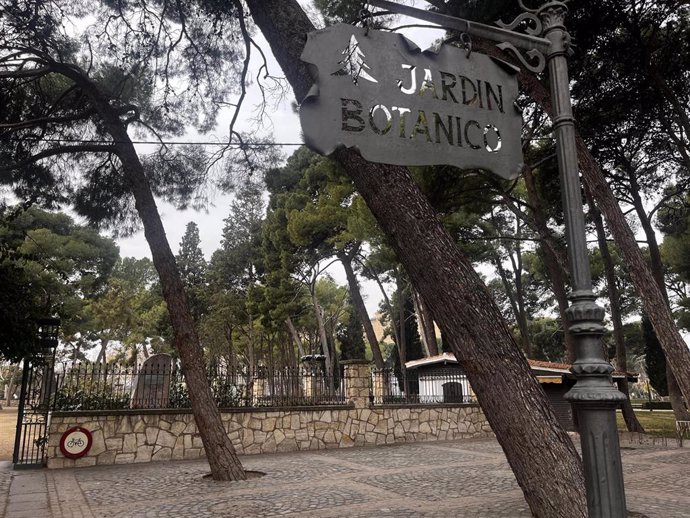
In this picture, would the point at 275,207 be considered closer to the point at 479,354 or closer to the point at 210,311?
the point at 210,311

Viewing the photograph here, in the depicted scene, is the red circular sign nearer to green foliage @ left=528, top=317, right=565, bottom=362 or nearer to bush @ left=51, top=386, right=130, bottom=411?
bush @ left=51, top=386, right=130, bottom=411

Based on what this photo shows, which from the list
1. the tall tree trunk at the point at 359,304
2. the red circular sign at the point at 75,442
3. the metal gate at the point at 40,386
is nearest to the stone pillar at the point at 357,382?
the red circular sign at the point at 75,442

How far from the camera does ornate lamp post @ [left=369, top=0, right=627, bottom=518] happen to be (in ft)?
5.20

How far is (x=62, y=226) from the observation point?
2697 centimetres

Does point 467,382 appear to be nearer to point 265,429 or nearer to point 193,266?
point 265,429

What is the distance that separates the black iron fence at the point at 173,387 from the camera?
999cm

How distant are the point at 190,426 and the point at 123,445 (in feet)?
4.17

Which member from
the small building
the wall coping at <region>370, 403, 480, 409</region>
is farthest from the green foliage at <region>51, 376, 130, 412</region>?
the small building

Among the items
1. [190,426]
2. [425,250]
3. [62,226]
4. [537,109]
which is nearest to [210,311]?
[62,226]

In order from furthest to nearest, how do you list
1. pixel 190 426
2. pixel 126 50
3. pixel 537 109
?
pixel 537 109 → pixel 190 426 → pixel 126 50

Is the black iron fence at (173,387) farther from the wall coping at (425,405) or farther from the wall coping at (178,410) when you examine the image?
the wall coping at (425,405)

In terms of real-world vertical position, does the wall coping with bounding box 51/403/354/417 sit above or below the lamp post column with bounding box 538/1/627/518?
below

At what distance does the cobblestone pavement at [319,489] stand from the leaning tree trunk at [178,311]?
15.7 inches

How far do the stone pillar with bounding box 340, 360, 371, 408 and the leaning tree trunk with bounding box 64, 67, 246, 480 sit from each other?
4.98 m
